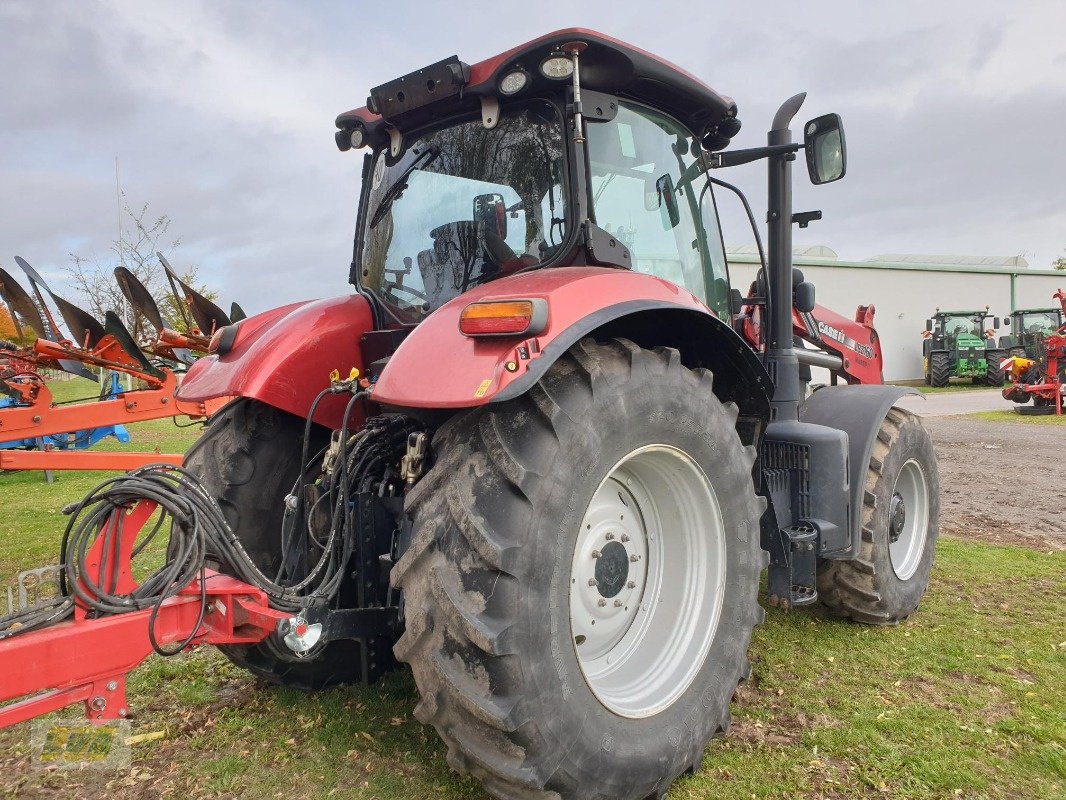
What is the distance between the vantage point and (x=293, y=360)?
277cm

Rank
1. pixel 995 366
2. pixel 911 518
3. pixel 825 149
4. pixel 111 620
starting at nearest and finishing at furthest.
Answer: pixel 111 620
pixel 825 149
pixel 911 518
pixel 995 366

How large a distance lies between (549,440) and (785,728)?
4.95 ft

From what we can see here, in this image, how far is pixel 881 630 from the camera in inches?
144

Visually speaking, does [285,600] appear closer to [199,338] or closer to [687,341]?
[687,341]

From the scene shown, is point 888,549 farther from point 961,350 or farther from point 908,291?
point 908,291

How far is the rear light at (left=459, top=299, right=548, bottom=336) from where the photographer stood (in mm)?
1952

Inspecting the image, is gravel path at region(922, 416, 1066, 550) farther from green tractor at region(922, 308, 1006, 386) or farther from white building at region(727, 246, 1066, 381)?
white building at region(727, 246, 1066, 381)

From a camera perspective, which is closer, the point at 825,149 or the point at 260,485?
the point at 260,485

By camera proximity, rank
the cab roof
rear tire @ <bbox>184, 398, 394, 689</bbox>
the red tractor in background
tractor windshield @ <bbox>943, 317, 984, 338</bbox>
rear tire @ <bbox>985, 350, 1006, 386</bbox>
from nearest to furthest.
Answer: the cab roof → rear tire @ <bbox>184, 398, 394, 689</bbox> → the red tractor in background → rear tire @ <bbox>985, 350, 1006, 386</bbox> → tractor windshield @ <bbox>943, 317, 984, 338</bbox>

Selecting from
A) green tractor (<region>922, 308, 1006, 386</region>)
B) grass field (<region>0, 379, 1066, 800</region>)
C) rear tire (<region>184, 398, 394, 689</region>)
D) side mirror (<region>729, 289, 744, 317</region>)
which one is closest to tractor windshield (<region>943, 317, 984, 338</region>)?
green tractor (<region>922, 308, 1006, 386</region>)

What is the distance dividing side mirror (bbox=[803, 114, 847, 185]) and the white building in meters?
25.1

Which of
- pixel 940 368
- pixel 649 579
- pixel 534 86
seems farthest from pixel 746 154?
pixel 940 368

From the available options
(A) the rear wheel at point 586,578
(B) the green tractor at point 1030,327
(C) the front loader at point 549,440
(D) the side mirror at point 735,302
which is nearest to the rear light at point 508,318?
(C) the front loader at point 549,440

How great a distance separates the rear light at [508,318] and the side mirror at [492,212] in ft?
2.69
